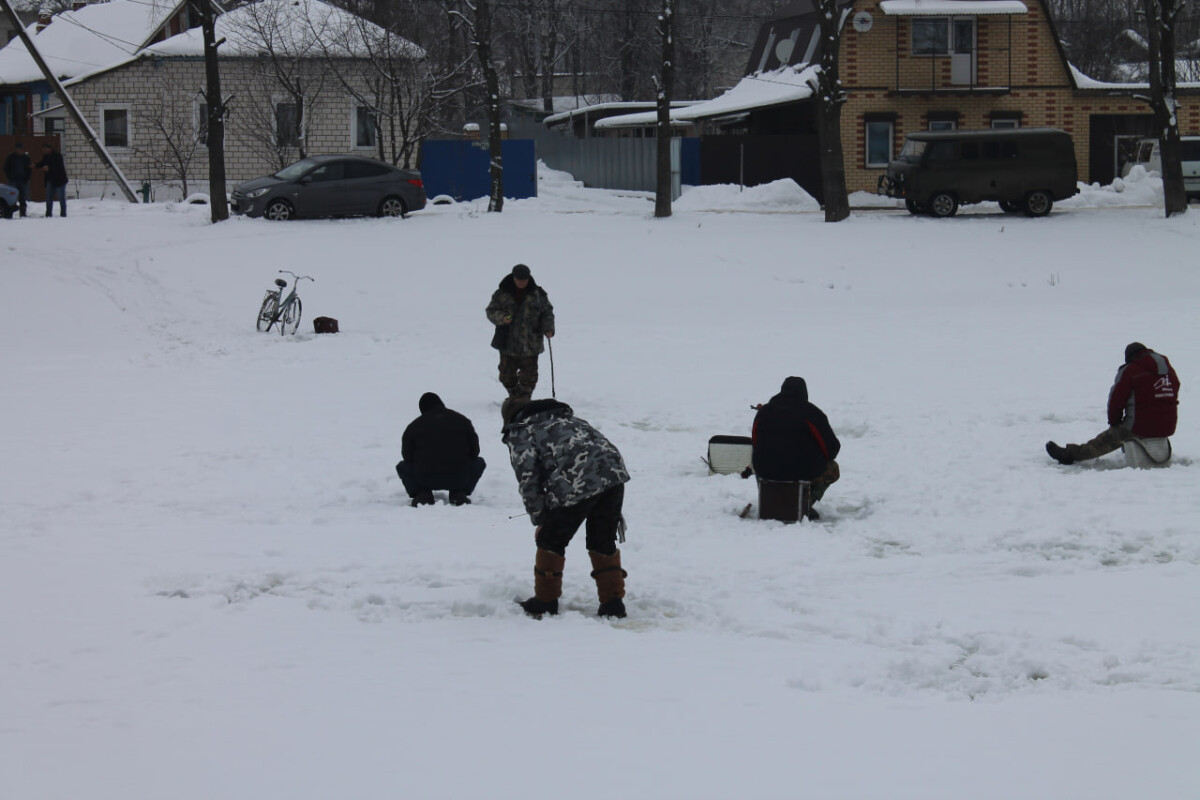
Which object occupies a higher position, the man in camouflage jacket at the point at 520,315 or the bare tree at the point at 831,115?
the bare tree at the point at 831,115

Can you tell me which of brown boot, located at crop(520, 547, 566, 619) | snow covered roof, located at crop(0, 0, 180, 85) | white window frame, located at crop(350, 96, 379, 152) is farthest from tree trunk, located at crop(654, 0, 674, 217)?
brown boot, located at crop(520, 547, 566, 619)

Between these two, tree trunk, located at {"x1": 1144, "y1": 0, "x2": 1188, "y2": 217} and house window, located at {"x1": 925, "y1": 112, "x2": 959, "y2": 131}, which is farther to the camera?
house window, located at {"x1": 925, "y1": 112, "x2": 959, "y2": 131}

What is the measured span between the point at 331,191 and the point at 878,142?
15786mm

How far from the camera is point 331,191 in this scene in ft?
96.8

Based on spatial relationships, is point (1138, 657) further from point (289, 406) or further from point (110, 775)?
point (289, 406)

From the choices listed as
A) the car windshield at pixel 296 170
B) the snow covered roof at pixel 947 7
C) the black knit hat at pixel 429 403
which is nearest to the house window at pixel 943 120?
the snow covered roof at pixel 947 7

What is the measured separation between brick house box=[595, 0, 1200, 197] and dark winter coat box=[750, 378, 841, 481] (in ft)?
91.2

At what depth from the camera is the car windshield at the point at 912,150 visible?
30188 millimetres

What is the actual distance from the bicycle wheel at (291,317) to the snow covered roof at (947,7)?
22.2 m

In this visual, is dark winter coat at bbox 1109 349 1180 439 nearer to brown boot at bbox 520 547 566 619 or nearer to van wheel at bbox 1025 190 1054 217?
brown boot at bbox 520 547 566 619

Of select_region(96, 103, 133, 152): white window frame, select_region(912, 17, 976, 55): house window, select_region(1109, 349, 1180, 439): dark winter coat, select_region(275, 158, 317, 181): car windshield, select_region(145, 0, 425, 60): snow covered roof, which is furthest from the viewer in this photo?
select_region(96, 103, 133, 152): white window frame

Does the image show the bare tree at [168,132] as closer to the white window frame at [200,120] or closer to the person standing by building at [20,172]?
the white window frame at [200,120]

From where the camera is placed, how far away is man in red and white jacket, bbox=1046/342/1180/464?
36.4ft

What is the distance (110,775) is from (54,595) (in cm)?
292
